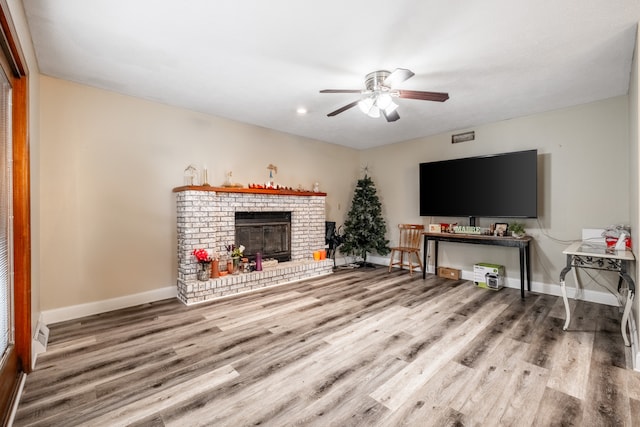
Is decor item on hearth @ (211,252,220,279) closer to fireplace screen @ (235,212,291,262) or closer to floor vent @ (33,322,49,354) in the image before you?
fireplace screen @ (235,212,291,262)

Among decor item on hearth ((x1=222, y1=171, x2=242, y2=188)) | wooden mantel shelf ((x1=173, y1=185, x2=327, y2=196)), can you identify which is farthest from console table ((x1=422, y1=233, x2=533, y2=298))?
decor item on hearth ((x1=222, y1=171, x2=242, y2=188))

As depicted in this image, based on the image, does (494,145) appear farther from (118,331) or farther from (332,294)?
(118,331)

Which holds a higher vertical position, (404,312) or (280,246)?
(280,246)

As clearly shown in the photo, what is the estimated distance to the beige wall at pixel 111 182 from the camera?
2.97m

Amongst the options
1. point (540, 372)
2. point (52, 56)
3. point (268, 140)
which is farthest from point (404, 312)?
point (52, 56)

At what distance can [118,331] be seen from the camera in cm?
272

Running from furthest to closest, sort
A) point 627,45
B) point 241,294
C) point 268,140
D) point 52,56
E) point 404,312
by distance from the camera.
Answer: point 268,140, point 241,294, point 404,312, point 52,56, point 627,45

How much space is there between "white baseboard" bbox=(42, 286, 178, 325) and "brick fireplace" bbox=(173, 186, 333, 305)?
21 cm

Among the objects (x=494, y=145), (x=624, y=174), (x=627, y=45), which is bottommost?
(x=624, y=174)

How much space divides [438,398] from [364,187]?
4.33 metres

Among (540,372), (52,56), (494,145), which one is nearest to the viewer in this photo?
(540,372)

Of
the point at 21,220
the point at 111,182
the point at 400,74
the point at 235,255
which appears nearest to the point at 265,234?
the point at 235,255

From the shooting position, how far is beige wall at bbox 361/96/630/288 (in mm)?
3463

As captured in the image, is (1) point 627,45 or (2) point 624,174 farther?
(2) point 624,174
